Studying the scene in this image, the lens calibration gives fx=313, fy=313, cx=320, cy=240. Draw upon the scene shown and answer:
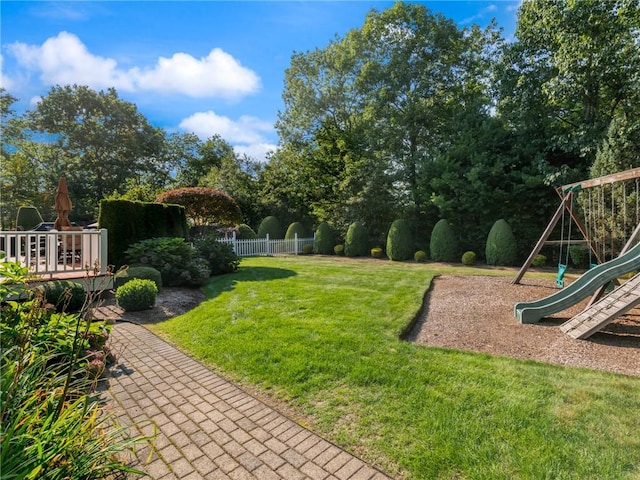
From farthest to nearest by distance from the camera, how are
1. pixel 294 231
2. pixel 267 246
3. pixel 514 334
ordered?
pixel 294 231 < pixel 267 246 < pixel 514 334

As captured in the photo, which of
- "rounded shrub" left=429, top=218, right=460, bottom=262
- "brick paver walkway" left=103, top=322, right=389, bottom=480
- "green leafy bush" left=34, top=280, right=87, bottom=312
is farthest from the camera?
"rounded shrub" left=429, top=218, right=460, bottom=262

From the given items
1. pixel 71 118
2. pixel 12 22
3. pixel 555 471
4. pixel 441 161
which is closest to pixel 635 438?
pixel 555 471

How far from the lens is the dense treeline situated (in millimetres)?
10711

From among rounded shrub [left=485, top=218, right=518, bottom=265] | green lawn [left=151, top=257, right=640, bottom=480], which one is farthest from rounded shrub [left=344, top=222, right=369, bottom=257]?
green lawn [left=151, top=257, right=640, bottom=480]

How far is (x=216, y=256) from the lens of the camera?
9.65m

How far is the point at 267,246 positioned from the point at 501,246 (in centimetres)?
1102

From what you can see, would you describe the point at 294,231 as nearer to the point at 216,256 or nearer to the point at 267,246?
the point at 267,246

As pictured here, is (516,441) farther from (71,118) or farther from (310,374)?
(71,118)

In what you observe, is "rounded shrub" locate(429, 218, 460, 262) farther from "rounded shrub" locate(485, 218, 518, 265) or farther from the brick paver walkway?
the brick paver walkway

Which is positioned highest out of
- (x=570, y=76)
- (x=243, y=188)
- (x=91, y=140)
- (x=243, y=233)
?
(x=91, y=140)

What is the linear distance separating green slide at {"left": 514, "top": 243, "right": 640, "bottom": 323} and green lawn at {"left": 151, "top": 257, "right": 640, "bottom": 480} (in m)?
1.75

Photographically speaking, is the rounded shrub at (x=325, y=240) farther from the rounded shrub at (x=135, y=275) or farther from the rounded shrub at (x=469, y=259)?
the rounded shrub at (x=135, y=275)

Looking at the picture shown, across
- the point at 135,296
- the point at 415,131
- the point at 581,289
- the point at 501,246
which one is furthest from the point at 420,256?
the point at 135,296

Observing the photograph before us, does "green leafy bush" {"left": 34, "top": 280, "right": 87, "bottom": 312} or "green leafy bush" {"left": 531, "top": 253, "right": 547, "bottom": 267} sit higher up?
"green leafy bush" {"left": 531, "top": 253, "right": 547, "bottom": 267}
